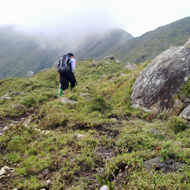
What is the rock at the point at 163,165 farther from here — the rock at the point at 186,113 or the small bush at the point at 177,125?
the rock at the point at 186,113

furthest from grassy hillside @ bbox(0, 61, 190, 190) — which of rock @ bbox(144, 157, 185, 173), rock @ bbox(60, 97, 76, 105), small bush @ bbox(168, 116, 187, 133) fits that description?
rock @ bbox(60, 97, 76, 105)

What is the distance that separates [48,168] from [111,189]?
2043 mm

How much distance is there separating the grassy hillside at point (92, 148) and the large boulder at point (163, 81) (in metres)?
0.70

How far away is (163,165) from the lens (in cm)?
441

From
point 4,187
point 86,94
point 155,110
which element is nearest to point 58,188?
point 4,187

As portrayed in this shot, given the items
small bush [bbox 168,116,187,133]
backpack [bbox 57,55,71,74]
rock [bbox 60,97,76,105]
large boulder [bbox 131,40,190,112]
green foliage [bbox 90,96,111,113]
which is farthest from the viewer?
backpack [bbox 57,55,71,74]

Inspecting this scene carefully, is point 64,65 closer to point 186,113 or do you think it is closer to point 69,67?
point 69,67

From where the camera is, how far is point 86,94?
12.9 m

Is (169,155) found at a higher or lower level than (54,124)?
higher

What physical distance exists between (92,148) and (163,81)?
574cm

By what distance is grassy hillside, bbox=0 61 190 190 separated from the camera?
4.34 meters

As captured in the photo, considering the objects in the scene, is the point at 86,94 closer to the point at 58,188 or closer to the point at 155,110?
the point at 155,110

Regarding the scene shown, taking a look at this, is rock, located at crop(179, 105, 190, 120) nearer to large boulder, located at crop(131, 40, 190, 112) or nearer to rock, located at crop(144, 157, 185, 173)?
large boulder, located at crop(131, 40, 190, 112)

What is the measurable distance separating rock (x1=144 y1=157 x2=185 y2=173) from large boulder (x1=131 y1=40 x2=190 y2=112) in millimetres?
4689
